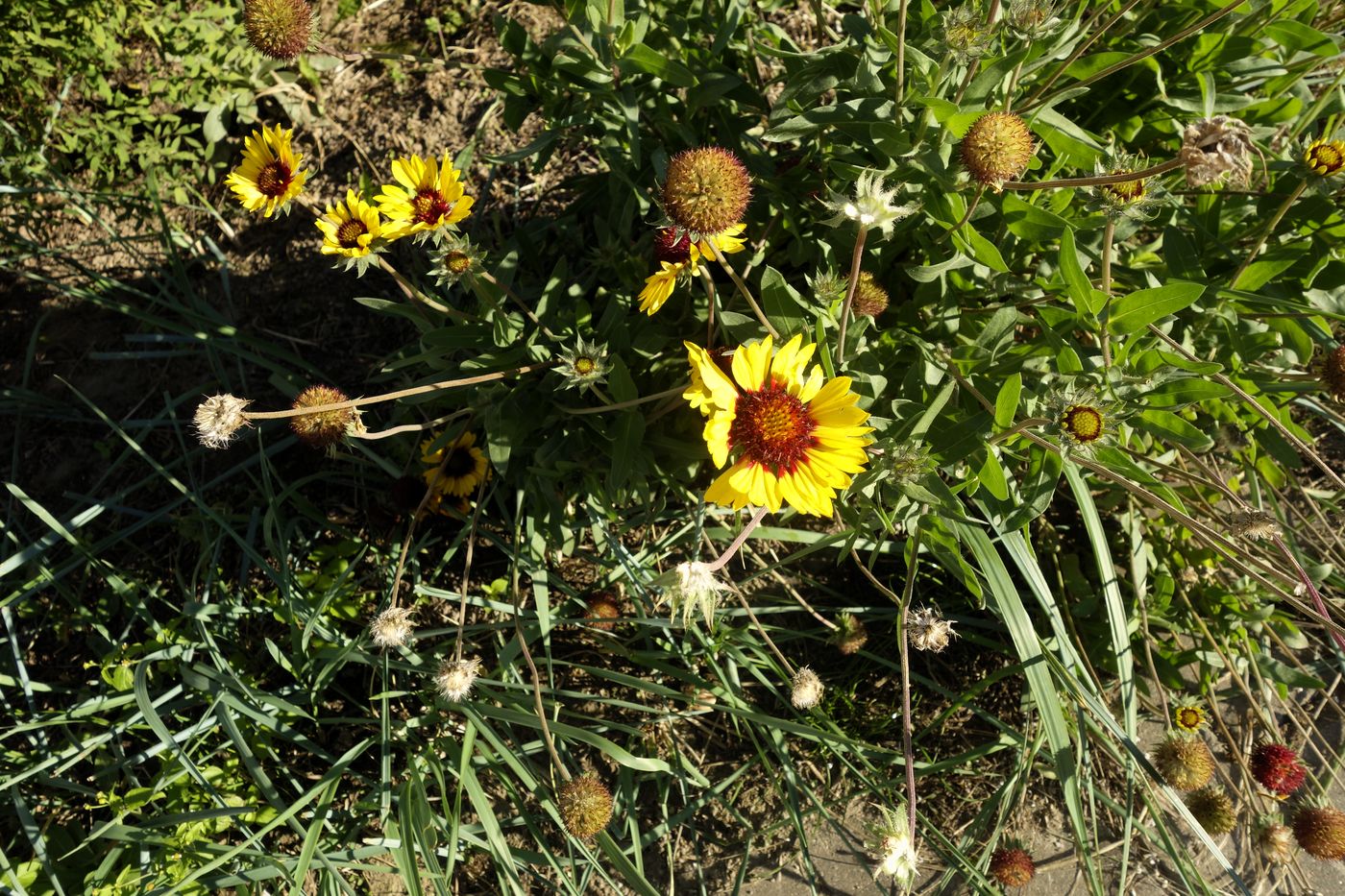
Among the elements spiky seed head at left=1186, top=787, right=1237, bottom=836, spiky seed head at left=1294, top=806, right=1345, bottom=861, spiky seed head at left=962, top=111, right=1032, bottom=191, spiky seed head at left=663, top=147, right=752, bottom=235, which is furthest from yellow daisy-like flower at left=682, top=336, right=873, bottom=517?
spiky seed head at left=1294, top=806, right=1345, bottom=861

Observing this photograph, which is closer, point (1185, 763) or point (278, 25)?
point (278, 25)

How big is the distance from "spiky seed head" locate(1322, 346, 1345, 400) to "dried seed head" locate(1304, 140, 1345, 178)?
0.35m

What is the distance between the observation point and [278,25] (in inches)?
69.2

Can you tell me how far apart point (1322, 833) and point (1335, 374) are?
111cm

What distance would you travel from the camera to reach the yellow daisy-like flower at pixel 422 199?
1.78 m

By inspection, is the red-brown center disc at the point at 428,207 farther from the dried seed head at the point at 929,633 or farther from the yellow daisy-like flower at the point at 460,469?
the dried seed head at the point at 929,633

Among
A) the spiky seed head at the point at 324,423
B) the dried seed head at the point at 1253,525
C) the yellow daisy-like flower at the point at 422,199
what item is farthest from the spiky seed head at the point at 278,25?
the dried seed head at the point at 1253,525

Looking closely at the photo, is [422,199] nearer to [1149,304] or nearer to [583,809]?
[583,809]

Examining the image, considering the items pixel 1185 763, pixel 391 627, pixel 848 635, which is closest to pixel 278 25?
pixel 391 627

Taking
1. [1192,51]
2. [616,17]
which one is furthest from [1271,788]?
[616,17]

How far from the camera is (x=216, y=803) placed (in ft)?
7.09

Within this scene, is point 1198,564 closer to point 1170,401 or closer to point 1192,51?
point 1170,401

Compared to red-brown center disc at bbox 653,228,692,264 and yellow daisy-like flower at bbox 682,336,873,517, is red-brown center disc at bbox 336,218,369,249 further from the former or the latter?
yellow daisy-like flower at bbox 682,336,873,517

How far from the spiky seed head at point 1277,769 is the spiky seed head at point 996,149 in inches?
63.8
